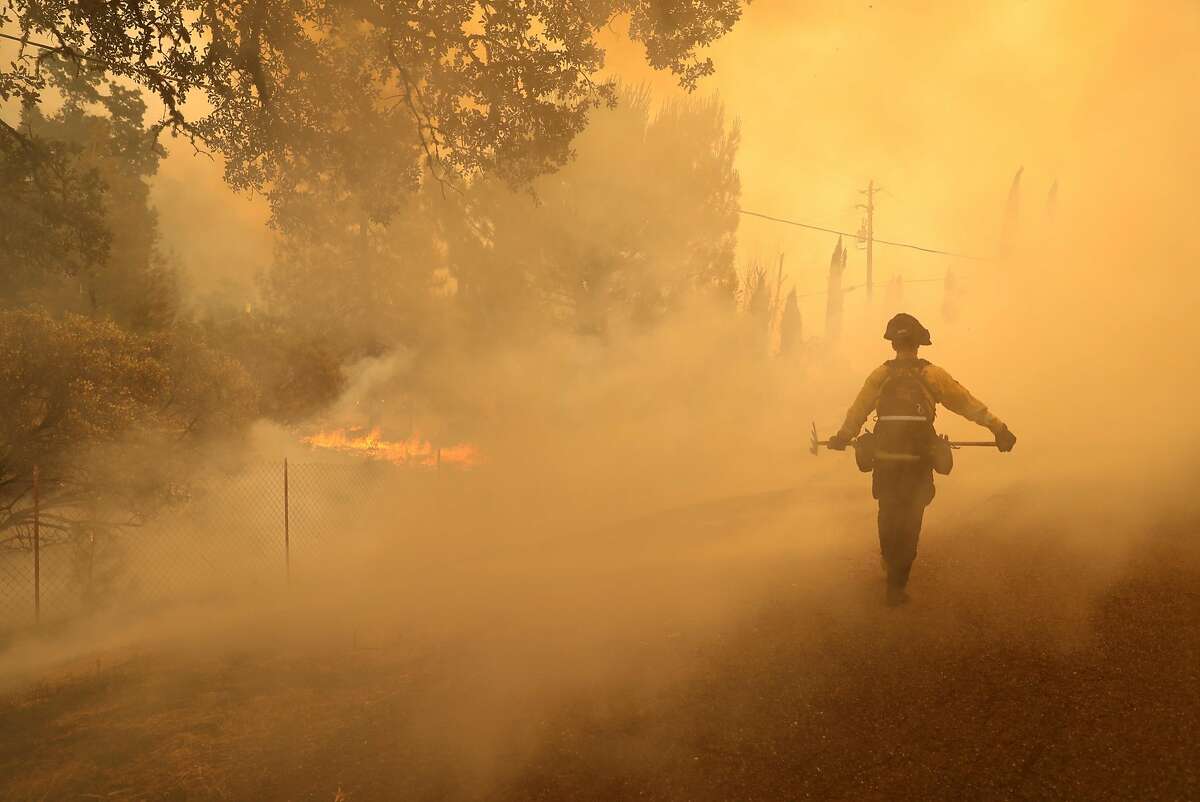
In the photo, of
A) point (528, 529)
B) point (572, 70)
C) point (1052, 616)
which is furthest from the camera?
point (528, 529)

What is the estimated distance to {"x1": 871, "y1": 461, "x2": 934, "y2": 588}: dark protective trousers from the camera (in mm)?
5336

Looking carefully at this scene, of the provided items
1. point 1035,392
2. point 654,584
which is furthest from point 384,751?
point 1035,392

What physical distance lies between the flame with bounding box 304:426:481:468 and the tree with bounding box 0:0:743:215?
12.4m

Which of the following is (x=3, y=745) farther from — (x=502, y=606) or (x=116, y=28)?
(x=116, y=28)

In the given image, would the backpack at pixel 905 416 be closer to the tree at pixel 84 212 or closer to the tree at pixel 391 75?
the tree at pixel 391 75

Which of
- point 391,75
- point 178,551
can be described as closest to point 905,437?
point 391,75

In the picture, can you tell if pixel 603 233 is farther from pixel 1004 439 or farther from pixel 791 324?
pixel 791 324

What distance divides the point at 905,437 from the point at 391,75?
738 cm

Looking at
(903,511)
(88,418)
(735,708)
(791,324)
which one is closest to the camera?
(735,708)

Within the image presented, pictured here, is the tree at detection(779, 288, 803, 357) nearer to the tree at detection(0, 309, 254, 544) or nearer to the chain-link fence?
the chain-link fence

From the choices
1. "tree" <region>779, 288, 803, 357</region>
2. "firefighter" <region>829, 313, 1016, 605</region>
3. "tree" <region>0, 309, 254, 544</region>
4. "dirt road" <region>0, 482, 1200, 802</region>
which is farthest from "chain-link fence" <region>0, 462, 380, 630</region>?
"tree" <region>779, 288, 803, 357</region>

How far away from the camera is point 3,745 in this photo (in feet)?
15.3

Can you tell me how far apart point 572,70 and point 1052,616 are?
24.4 feet

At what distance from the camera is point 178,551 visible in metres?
10.5
